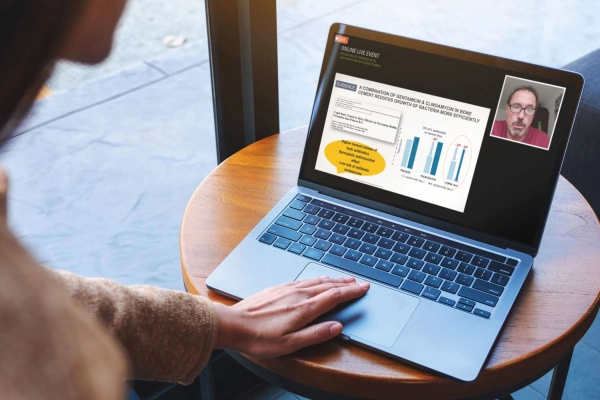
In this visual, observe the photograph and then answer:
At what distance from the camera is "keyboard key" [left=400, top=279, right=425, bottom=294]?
0.97 metres

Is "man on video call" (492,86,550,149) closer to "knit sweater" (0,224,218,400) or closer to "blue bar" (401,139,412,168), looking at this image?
"blue bar" (401,139,412,168)

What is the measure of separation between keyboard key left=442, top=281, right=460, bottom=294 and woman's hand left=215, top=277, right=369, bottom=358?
0.38ft

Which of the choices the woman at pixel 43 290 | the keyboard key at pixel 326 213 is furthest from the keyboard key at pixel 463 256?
the woman at pixel 43 290

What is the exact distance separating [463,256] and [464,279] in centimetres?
5

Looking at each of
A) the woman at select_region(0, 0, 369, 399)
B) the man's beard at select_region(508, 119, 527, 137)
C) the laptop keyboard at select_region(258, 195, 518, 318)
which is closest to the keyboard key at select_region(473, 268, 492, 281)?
the laptop keyboard at select_region(258, 195, 518, 318)

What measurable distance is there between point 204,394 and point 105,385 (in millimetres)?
932

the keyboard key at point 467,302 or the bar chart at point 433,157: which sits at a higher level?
the bar chart at point 433,157

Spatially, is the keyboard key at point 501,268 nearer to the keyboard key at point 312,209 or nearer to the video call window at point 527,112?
the video call window at point 527,112

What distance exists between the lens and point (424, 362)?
87cm

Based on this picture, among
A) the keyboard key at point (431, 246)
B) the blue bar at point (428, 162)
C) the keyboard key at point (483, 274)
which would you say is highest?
the blue bar at point (428, 162)

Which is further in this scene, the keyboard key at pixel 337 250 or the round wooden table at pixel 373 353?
the keyboard key at pixel 337 250

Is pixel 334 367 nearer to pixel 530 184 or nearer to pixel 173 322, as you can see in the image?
pixel 173 322

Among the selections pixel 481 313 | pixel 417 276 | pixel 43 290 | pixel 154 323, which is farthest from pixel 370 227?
pixel 43 290

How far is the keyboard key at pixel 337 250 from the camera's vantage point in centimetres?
104
